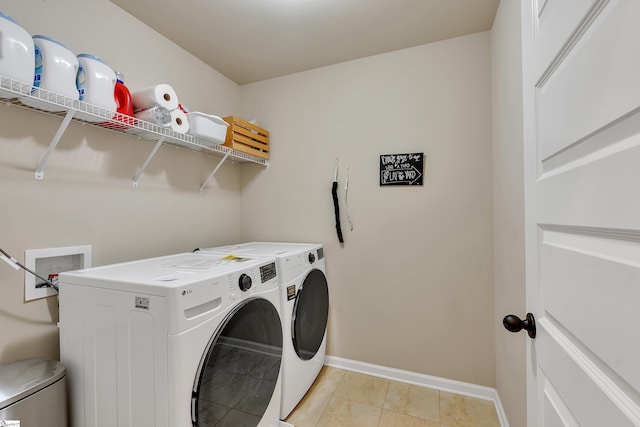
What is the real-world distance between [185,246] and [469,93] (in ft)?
→ 7.21

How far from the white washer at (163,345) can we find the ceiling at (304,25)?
146cm

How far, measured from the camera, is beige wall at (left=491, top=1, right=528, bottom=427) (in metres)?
1.26

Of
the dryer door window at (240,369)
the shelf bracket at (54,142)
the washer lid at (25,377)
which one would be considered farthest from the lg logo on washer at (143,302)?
the shelf bracket at (54,142)

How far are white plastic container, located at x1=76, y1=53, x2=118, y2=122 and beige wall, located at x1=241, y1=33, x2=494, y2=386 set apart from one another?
1.28 metres

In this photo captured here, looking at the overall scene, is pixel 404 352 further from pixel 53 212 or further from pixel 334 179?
pixel 53 212

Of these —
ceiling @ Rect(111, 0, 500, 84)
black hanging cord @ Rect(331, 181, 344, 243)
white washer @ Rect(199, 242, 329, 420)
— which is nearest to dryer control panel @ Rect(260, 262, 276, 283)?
white washer @ Rect(199, 242, 329, 420)

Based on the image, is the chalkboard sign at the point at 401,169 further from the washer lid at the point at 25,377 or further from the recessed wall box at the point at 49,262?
the washer lid at the point at 25,377

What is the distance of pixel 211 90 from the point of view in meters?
2.25

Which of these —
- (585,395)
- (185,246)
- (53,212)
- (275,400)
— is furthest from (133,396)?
(585,395)

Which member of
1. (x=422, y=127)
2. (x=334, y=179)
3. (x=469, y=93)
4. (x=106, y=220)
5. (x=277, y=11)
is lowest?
(x=106, y=220)

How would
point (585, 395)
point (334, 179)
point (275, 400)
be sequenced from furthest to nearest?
point (334, 179) → point (275, 400) → point (585, 395)

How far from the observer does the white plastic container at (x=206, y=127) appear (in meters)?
1.69

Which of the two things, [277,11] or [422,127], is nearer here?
[277,11]

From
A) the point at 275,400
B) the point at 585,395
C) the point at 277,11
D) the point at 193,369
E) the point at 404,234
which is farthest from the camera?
the point at 404,234
